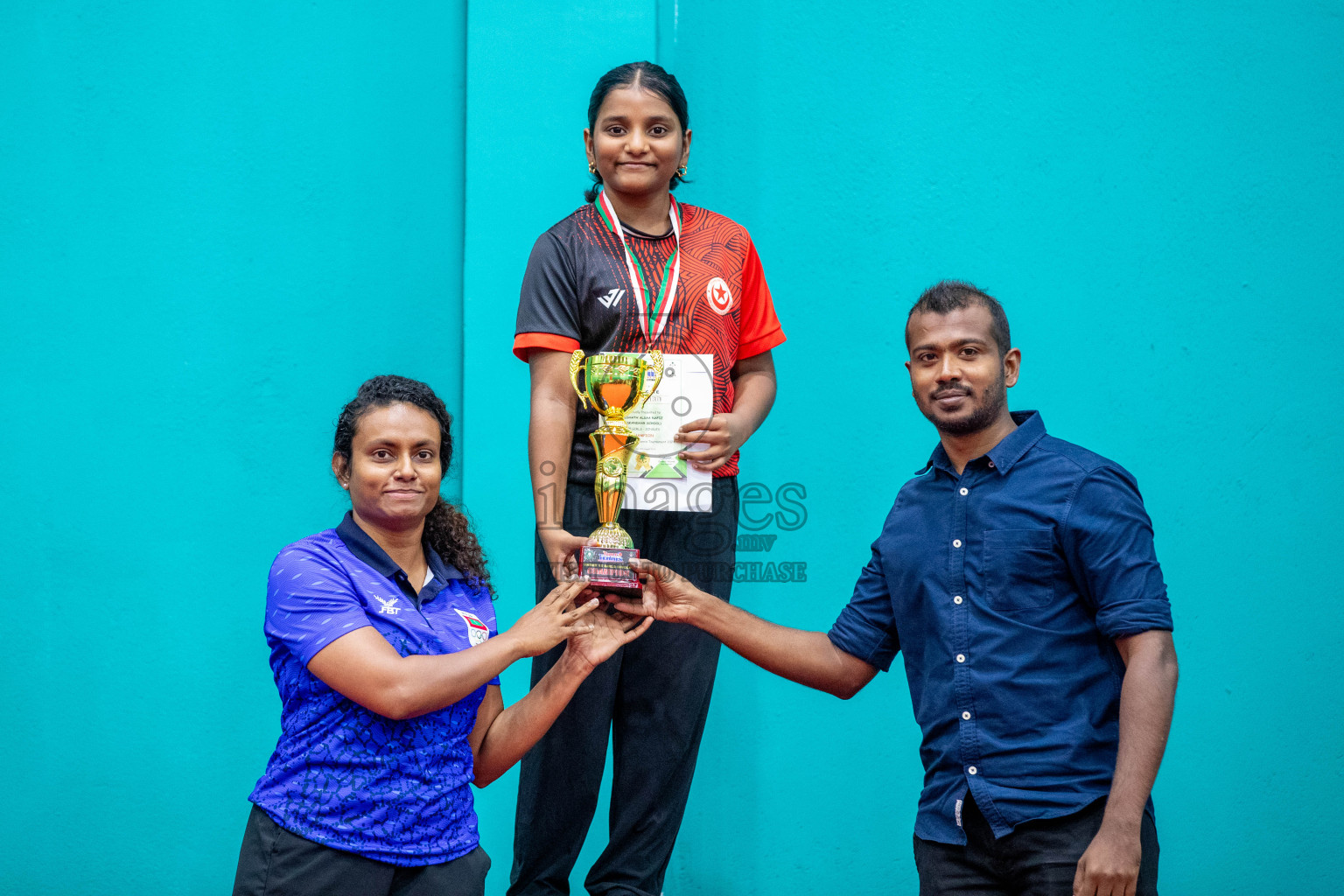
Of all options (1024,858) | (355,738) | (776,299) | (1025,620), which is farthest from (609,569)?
(776,299)

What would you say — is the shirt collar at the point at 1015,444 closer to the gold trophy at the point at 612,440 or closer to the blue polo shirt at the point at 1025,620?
the blue polo shirt at the point at 1025,620

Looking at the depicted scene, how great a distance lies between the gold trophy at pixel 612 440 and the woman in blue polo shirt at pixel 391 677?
0.32 feet

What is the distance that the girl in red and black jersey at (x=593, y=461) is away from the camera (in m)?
2.24

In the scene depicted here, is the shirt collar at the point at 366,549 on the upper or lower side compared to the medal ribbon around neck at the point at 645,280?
lower

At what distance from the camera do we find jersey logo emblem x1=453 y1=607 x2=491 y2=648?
77.9 inches

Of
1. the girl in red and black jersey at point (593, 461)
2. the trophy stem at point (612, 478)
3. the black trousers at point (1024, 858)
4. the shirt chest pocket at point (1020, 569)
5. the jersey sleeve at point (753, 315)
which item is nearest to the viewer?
the black trousers at point (1024, 858)

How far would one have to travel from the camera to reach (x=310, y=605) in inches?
70.9

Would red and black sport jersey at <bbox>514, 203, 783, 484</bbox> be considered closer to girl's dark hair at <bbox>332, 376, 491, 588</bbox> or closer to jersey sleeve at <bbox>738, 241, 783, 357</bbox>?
jersey sleeve at <bbox>738, 241, 783, 357</bbox>

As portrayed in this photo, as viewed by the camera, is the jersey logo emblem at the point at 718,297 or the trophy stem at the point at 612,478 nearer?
the trophy stem at the point at 612,478

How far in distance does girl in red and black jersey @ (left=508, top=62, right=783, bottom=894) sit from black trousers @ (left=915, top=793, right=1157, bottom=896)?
2.21 ft

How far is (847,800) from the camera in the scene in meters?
3.36

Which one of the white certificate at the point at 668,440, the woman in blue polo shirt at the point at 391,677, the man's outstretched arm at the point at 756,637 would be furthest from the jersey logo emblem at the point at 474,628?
the white certificate at the point at 668,440

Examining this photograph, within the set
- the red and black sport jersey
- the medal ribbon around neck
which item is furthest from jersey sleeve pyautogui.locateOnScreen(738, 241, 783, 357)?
the medal ribbon around neck

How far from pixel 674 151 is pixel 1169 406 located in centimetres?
204
